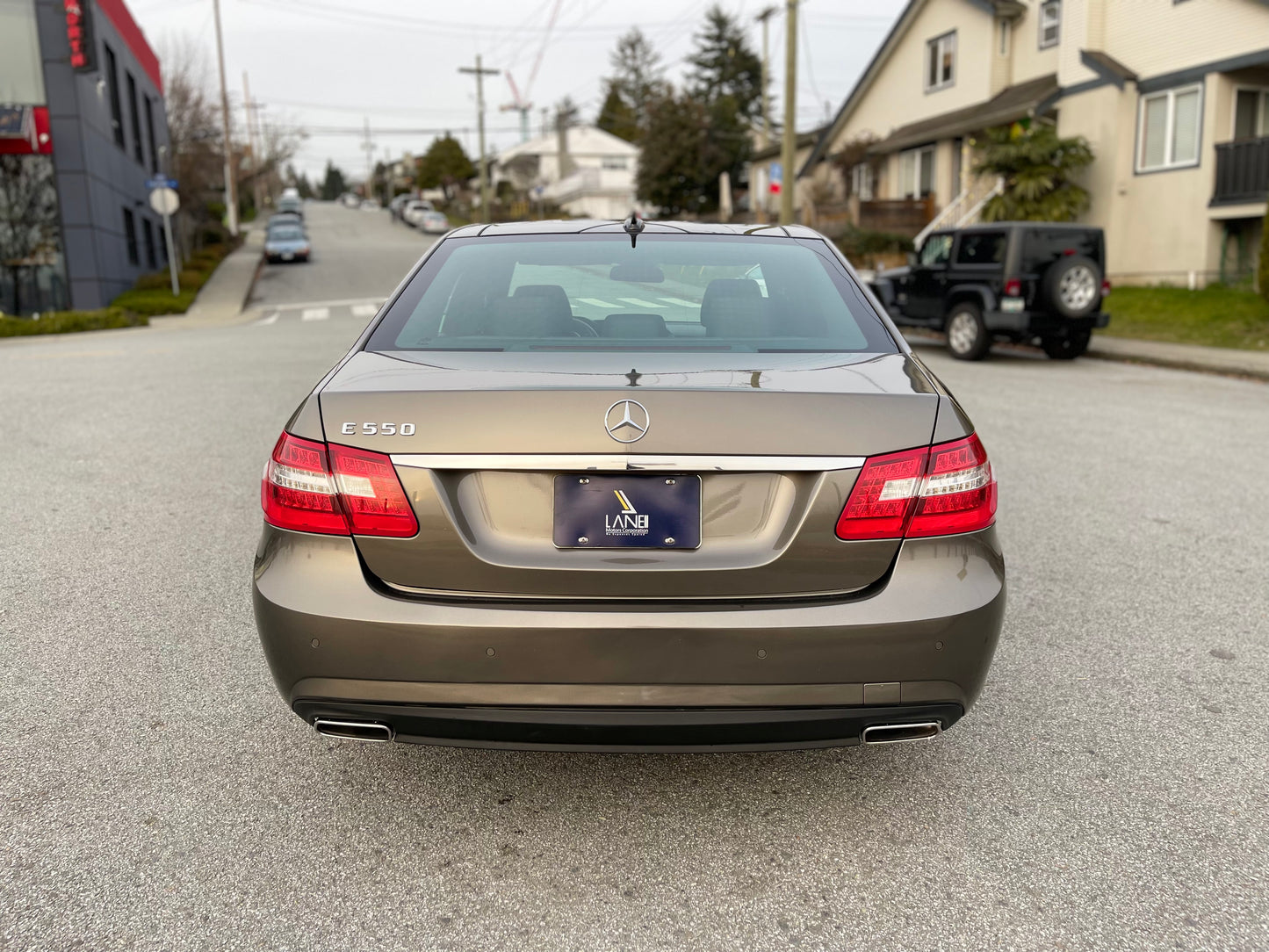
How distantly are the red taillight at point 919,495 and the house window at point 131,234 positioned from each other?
3377cm

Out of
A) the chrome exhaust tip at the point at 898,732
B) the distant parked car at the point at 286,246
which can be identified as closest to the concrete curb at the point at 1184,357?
the chrome exhaust tip at the point at 898,732

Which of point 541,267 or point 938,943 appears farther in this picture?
point 541,267

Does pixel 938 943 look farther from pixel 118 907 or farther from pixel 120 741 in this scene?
pixel 120 741

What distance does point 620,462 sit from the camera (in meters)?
2.58

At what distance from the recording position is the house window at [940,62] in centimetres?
3102

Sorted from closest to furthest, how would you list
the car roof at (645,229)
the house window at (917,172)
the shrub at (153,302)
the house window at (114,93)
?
the car roof at (645,229) → the shrub at (153,302) → the house window at (114,93) → the house window at (917,172)

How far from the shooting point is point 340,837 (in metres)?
2.98

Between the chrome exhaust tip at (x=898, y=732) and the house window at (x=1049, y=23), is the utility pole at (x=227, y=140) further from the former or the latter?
the chrome exhaust tip at (x=898, y=732)

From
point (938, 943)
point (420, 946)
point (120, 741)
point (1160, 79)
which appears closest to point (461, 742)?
point (420, 946)

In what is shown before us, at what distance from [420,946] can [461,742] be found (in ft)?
1.56

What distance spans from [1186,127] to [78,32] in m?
24.4

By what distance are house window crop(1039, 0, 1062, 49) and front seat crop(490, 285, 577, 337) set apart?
27715mm

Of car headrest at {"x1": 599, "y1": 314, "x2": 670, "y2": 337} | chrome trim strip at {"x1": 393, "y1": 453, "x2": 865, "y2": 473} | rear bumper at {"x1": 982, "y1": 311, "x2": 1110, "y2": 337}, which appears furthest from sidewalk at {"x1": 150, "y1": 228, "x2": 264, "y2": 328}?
chrome trim strip at {"x1": 393, "y1": 453, "x2": 865, "y2": 473}

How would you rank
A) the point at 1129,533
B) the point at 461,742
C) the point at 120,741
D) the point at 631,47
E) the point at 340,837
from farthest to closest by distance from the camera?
the point at 631,47 → the point at 1129,533 → the point at 120,741 → the point at 340,837 → the point at 461,742
